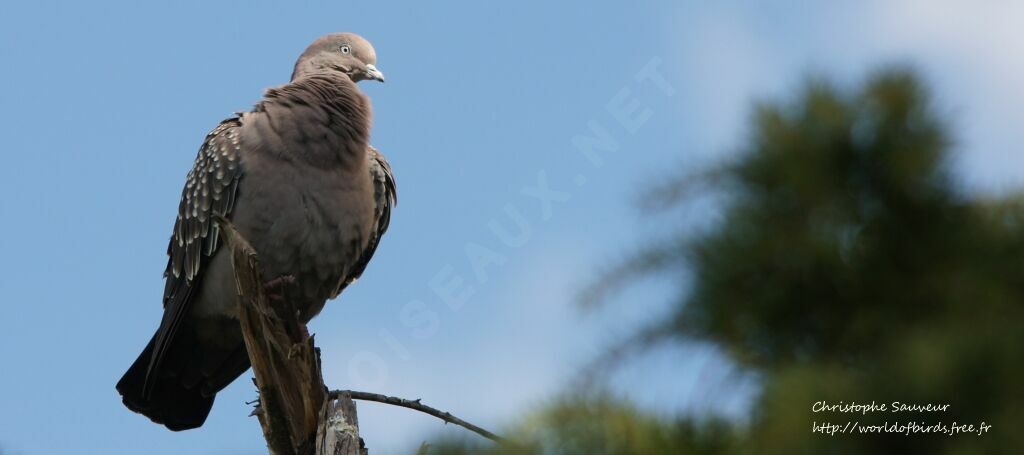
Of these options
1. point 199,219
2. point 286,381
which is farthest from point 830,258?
point 199,219

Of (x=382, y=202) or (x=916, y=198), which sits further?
(x=382, y=202)

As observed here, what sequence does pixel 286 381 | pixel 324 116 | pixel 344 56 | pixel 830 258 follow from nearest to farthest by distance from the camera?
pixel 830 258
pixel 286 381
pixel 324 116
pixel 344 56

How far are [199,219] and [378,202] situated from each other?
1165 mm

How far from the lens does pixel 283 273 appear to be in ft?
22.7

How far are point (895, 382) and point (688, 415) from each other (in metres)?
0.28

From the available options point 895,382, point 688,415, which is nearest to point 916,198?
point 895,382

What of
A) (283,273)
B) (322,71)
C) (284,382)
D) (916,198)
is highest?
(322,71)

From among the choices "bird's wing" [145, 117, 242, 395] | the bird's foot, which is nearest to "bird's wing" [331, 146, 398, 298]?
"bird's wing" [145, 117, 242, 395]

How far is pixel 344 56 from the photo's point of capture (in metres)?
8.00

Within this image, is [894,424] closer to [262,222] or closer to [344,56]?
[262,222]

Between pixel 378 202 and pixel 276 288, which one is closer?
pixel 276 288

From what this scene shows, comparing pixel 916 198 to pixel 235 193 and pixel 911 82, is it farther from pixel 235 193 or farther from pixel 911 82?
pixel 235 193

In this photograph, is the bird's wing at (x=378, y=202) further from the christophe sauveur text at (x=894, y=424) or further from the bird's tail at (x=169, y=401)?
the christophe sauveur text at (x=894, y=424)

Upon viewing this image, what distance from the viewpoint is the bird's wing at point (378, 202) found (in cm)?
763
